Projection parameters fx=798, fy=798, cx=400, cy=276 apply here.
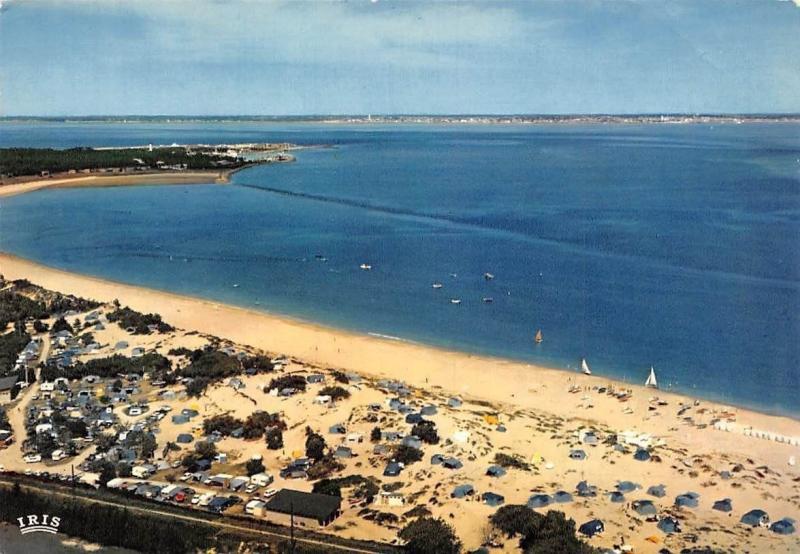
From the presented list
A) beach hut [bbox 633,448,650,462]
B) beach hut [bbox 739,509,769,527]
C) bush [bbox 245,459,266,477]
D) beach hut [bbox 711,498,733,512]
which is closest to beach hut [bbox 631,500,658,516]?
beach hut [bbox 711,498,733,512]

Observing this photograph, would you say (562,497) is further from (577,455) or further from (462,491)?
(577,455)

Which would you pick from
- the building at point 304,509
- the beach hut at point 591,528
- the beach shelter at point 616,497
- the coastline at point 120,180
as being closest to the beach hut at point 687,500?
the beach shelter at point 616,497

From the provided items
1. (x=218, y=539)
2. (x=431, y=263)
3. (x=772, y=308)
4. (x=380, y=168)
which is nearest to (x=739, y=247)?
(x=772, y=308)

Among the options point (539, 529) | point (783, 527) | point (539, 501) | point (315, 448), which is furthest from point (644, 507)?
point (315, 448)

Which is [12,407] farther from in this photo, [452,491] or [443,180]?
[443,180]

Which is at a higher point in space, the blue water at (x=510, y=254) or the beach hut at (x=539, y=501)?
the blue water at (x=510, y=254)

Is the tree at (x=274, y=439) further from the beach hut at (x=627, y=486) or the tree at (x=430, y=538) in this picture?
the beach hut at (x=627, y=486)

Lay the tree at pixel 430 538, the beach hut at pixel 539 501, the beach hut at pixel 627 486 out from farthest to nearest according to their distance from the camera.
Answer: the beach hut at pixel 627 486
the beach hut at pixel 539 501
the tree at pixel 430 538
